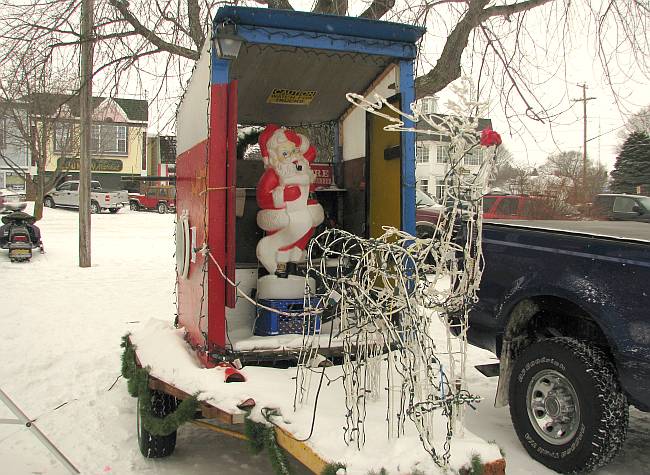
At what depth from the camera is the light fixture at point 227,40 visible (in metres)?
3.79

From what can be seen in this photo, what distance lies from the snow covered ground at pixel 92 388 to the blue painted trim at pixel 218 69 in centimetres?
248

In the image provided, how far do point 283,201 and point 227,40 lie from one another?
64.8 inches

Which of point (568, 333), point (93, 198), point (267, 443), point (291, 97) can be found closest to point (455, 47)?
point (291, 97)

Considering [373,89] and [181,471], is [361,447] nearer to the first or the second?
[181,471]

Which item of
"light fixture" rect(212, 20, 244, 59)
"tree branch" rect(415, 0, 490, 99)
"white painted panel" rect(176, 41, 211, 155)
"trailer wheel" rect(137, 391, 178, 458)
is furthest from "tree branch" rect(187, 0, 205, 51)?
"trailer wheel" rect(137, 391, 178, 458)

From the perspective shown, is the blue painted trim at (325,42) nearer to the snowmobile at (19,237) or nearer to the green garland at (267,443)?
the green garland at (267,443)

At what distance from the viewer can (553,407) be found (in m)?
3.94

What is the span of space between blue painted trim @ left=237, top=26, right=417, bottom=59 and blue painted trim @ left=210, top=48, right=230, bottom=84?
0.21 m

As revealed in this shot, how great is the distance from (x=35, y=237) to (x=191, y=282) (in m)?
9.82

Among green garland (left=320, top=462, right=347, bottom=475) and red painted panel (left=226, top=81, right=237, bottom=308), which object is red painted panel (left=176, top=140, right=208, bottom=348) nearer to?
red painted panel (left=226, top=81, right=237, bottom=308)

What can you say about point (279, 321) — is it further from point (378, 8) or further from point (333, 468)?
point (378, 8)

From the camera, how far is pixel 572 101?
8633 millimetres

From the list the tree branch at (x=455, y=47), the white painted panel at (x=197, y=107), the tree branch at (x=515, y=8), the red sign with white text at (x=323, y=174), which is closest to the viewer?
the white painted panel at (x=197, y=107)

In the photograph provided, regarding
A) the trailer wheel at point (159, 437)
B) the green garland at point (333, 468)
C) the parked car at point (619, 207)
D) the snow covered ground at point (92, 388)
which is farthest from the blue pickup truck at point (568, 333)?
the parked car at point (619, 207)
